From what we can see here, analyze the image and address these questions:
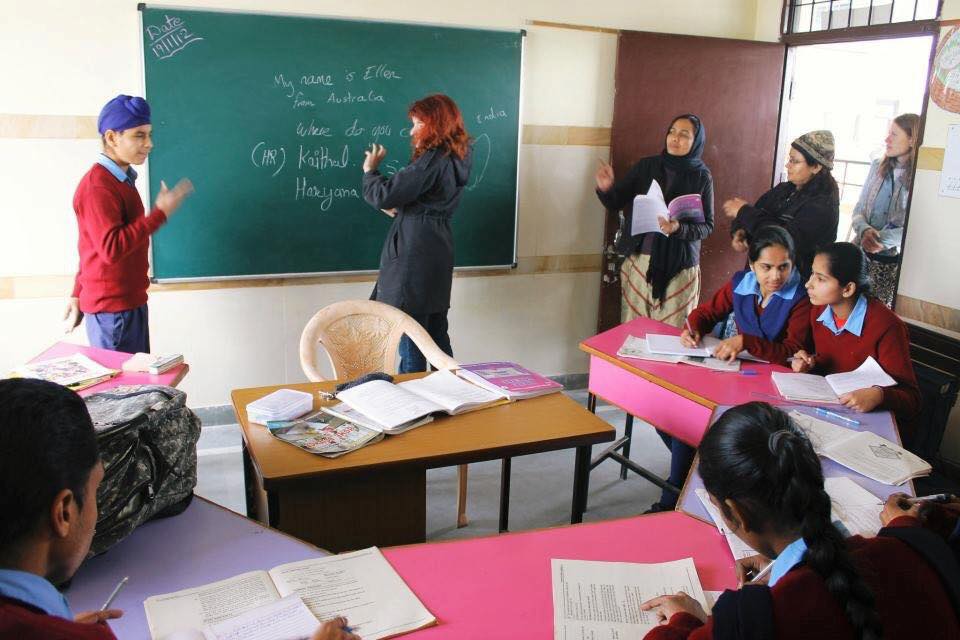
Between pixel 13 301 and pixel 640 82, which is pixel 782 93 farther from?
pixel 13 301

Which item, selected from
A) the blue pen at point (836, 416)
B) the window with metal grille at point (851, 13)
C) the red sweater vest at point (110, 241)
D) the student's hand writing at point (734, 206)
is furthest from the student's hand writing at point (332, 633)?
the window with metal grille at point (851, 13)

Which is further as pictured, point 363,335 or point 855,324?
point 363,335

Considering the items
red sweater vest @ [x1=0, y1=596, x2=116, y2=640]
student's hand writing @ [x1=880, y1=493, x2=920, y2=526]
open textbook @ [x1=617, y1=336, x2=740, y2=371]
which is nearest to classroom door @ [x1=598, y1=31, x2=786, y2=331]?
open textbook @ [x1=617, y1=336, x2=740, y2=371]

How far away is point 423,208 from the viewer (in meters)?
3.77

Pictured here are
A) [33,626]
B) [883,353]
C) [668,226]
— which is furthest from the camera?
[668,226]

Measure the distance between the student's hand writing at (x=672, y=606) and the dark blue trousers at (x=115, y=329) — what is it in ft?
8.20

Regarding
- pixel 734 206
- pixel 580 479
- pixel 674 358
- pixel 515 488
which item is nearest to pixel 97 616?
pixel 580 479

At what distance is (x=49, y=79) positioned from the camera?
3.60 meters

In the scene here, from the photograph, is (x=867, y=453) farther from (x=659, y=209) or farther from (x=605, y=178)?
(x=605, y=178)

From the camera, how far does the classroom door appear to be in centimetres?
462

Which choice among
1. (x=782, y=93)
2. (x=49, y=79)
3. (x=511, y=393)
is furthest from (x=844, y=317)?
(x=49, y=79)

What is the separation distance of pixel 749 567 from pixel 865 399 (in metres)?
1.14

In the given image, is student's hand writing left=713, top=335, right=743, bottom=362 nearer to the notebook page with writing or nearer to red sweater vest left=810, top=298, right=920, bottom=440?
red sweater vest left=810, top=298, right=920, bottom=440

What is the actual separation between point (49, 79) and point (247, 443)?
2.30 m
